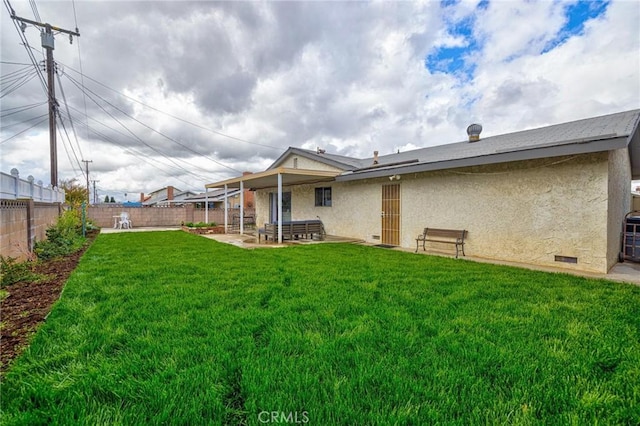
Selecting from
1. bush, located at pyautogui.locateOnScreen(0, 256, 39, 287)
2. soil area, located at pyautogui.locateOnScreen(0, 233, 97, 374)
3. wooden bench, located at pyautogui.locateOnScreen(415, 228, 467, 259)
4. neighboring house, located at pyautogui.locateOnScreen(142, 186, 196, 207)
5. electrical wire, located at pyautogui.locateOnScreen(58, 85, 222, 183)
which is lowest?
soil area, located at pyautogui.locateOnScreen(0, 233, 97, 374)

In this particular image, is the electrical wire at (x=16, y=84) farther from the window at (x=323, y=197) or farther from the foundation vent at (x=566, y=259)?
the foundation vent at (x=566, y=259)

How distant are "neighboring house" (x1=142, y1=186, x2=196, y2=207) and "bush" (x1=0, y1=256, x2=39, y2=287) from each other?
35045mm

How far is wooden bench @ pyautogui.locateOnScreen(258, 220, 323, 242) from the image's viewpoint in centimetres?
1199

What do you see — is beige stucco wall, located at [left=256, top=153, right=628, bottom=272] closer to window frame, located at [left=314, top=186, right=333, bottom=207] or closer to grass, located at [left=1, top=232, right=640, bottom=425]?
grass, located at [left=1, top=232, right=640, bottom=425]

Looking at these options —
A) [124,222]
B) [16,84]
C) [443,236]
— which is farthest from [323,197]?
[16,84]

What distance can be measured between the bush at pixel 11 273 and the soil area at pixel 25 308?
0.50ft

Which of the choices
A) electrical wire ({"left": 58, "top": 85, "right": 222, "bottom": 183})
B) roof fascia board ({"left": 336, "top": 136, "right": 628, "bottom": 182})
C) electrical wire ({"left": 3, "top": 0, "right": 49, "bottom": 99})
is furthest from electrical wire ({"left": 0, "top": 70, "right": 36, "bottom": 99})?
roof fascia board ({"left": 336, "top": 136, "right": 628, "bottom": 182})

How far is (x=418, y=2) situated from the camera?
9.67 m

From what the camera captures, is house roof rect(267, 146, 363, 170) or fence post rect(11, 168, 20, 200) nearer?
fence post rect(11, 168, 20, 200)

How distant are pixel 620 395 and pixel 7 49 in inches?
858

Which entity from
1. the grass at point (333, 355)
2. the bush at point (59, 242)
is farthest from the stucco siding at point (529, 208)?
the bush at point (59, 242)

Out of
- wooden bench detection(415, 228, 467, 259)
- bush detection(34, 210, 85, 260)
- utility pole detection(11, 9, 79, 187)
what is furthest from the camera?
utility pole detection(11, 9, 79, 187)

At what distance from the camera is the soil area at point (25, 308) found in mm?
3004

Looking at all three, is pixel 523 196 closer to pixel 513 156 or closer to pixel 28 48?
pixel 513 156
